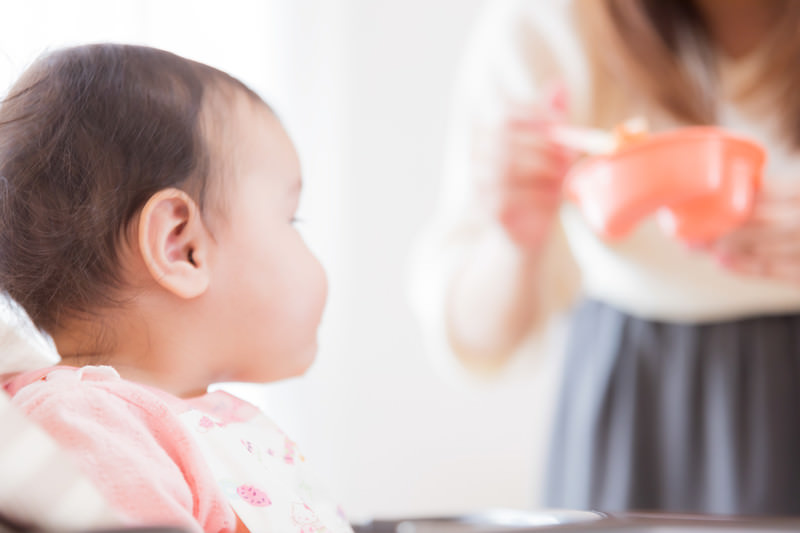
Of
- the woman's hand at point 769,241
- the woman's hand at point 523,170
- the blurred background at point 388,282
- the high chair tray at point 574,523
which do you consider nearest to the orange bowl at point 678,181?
Result: the woman's hand at point 769,241

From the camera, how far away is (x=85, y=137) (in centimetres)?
39

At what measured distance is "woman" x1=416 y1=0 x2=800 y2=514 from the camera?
3.00 ft

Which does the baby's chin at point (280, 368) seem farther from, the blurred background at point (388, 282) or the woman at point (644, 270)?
the blurred background at point (388, 282)

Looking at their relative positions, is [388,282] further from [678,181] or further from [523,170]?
[678,181]

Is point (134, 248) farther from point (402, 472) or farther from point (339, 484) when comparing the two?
point (402, 472)

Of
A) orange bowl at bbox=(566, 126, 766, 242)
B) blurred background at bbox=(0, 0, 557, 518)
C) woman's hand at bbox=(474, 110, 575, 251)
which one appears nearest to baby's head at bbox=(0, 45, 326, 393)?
orange bowl at bbox=(566, 126, 766, 242)

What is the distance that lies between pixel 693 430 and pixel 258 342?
0.68 meters

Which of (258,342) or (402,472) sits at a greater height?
(258,342)

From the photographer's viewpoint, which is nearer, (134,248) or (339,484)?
(134,248)

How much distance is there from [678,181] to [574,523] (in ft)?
1.25

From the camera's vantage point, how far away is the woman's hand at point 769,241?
30.9 inches

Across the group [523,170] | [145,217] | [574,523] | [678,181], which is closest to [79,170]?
[145,217]

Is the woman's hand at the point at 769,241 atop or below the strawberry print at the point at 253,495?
atop

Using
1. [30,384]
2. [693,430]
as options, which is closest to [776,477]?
[693,430]
